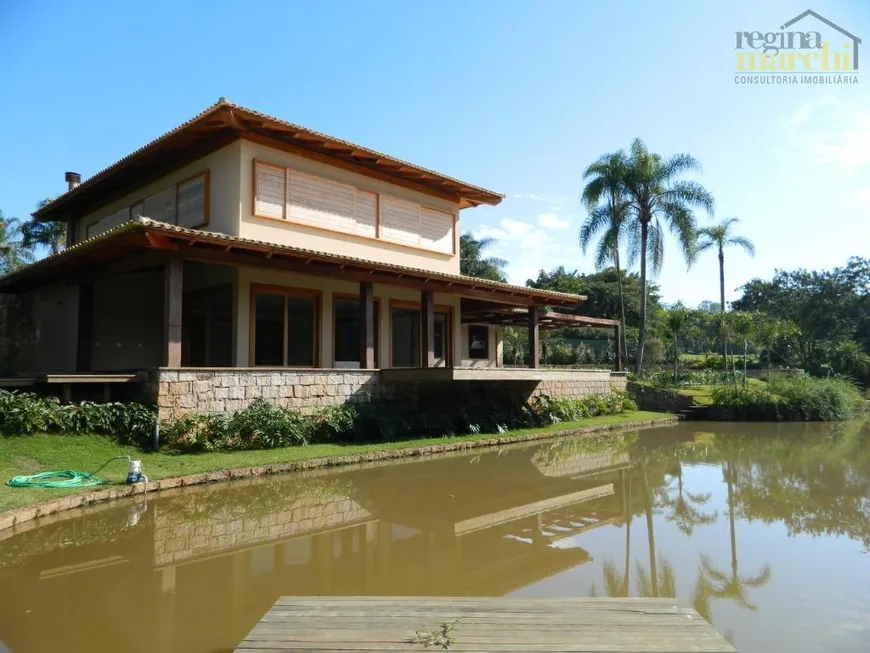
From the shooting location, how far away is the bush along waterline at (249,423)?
969 centimetres

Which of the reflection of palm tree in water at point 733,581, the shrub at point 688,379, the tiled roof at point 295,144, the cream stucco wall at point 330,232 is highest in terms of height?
the tiled roof at point 295,144

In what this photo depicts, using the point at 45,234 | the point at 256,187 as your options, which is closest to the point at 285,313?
the point at 256,187

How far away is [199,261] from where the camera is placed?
13039 mm

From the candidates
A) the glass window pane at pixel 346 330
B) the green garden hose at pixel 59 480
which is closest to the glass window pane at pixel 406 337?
the glass window pane at pixel 346 330

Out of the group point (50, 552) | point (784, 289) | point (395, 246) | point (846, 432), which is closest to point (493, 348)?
point (395, 246)

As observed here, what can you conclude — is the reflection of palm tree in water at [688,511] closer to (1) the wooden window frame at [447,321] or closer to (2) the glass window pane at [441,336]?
(1) the wooden window frame at [447,321]

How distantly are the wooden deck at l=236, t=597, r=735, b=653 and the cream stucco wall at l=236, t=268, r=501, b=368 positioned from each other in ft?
32.7

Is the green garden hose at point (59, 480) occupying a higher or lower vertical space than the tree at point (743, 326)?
lower

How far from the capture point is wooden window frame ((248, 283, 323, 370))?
1348 centimetres

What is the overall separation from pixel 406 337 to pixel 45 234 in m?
24.9

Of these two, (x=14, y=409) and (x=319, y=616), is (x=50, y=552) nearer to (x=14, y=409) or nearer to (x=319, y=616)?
(x=319, y=616)

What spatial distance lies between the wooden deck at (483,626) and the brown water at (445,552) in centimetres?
58

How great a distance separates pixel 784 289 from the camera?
54.5 m

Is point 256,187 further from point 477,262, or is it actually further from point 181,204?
point 477,262
